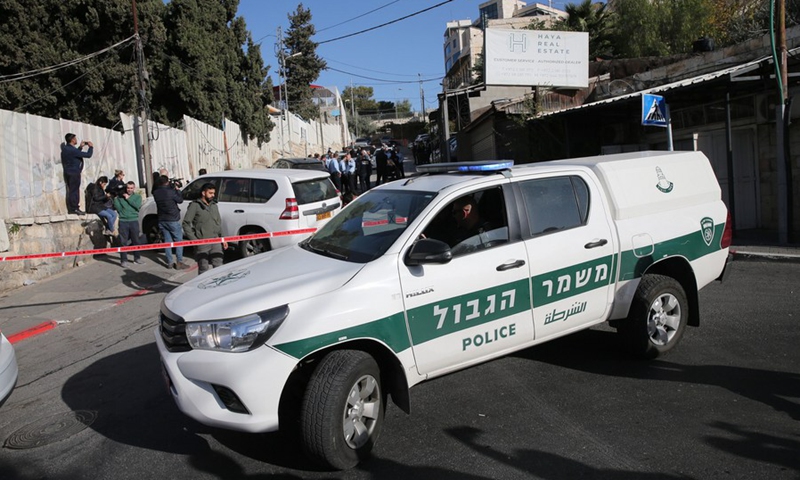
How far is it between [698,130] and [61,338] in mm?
13201

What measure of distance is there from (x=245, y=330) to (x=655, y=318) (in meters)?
3.60

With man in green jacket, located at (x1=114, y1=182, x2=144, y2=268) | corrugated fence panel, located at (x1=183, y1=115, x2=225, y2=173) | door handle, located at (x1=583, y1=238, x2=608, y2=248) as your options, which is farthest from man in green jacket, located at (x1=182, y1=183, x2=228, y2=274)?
corrugated fence panel, located at (x1=183, y1=115, x2=225, y2=173)

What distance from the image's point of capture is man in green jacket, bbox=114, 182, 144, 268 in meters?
11.3

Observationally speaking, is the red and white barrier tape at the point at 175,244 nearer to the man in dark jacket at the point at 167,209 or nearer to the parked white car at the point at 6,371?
the man in dark jacket at the point at 167,209

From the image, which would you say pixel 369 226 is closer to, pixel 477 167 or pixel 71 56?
pixel 477 167

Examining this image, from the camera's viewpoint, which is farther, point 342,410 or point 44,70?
point 44,70

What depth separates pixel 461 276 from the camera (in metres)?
4.26

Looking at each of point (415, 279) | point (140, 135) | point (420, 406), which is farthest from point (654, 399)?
point (140, 135)

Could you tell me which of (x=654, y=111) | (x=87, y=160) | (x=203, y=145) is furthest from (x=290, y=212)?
(x=203, y=145)

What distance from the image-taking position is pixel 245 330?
3629 mm

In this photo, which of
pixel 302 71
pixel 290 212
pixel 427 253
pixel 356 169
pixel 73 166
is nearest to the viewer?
pixel 427 253

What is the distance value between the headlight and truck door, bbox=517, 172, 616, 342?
2.01 metres

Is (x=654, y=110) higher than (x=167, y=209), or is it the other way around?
(x=654, y=110)

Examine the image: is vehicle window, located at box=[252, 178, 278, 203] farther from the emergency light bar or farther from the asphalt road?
the emergency light bar
